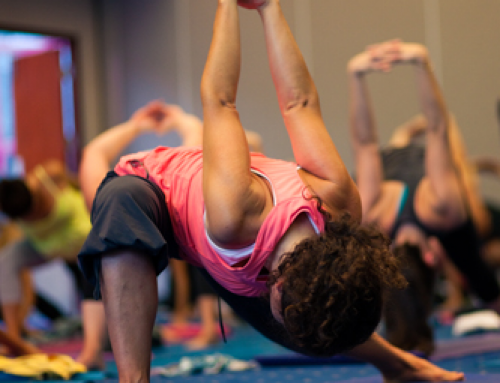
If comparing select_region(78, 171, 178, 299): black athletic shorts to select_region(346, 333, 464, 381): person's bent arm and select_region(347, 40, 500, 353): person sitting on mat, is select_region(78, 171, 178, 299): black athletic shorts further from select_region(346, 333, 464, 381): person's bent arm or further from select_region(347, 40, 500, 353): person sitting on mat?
select_region(347, 40, 500, 353): person sitting on mat

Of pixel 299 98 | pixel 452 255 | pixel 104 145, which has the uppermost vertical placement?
pixel 299 98

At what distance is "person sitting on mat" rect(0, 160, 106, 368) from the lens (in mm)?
2855

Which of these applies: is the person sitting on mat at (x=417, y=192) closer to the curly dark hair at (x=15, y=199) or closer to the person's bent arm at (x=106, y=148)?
the person's bent arm at (x=106, y=148)

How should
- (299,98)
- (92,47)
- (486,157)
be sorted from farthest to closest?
(92,47)
(486,157)
(299,98)

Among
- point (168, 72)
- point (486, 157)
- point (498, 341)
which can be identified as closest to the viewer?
point (498, 341)

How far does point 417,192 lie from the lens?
2.27m

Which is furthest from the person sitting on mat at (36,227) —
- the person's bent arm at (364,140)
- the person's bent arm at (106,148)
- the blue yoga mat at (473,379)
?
the blue yoga mat at (473,379)

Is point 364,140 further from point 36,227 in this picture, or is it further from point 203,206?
point 36,227

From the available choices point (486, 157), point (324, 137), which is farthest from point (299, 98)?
point (486, 157)

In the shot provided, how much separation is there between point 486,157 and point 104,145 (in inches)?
115

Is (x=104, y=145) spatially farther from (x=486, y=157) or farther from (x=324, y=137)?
(x=486, y=157)

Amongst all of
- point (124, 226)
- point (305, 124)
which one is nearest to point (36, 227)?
point (124, 226)

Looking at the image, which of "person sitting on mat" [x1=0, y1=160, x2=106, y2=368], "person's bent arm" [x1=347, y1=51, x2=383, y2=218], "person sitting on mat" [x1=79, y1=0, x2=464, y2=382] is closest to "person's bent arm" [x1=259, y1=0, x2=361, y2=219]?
"person sitting on mat" [x1=79, y1=0, x2=464, y2=382]

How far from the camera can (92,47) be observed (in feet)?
18.7
